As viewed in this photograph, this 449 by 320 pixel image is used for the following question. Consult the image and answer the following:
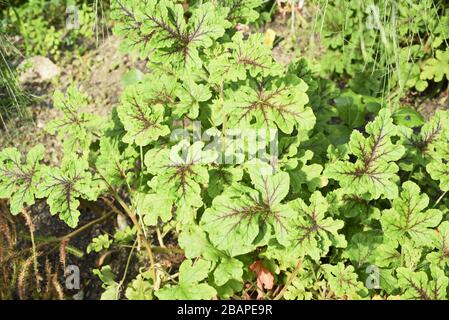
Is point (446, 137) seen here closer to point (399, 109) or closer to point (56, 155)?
point (399, 109)

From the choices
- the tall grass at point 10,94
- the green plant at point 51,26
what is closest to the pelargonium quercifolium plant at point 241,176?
the tall grass at point 10,94

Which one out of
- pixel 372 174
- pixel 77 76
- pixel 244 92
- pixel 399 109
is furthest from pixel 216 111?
pixel 77 76

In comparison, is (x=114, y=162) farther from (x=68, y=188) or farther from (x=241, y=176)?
(x=241, y=176)

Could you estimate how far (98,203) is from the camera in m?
2.74

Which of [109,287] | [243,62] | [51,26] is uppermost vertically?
[243,62]

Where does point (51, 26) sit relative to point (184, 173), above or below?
above

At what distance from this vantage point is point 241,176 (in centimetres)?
197

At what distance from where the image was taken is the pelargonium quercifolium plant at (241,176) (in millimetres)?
1780

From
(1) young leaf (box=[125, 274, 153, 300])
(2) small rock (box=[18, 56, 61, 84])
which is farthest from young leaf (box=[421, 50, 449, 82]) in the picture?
(2) small rock (box=[18, 56, 61, 84])

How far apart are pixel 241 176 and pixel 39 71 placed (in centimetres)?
210

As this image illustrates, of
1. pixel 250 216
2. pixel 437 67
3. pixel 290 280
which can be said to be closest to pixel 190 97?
pixel 250 216

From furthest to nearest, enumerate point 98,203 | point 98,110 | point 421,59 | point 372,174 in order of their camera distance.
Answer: point 98,110 → point 421,59 → point 98,203 → point 372,174
